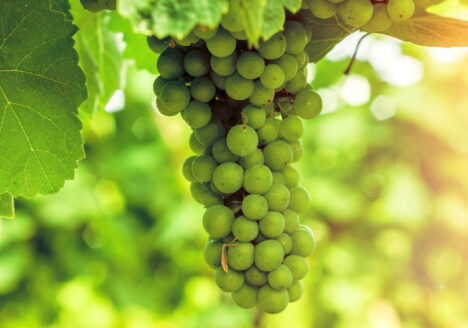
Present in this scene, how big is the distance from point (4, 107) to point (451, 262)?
2.75 meters

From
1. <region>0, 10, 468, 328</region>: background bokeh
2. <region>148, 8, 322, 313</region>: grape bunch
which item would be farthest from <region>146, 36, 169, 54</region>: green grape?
<region>0, 10, 468, 328</region>: background bokeh

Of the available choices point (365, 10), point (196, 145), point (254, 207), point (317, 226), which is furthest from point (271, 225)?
point (317, 226)

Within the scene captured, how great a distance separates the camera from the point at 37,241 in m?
2.61

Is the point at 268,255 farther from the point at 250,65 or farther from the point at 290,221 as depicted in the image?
the point at 250,65

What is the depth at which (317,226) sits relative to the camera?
2557 mm

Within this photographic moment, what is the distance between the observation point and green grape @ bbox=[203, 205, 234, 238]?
1.65 ft

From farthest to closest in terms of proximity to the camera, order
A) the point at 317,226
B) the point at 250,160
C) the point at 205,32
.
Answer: the point at 317,226, the point at 250,160, the point at 205,32

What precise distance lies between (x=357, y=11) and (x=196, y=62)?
0.17 m

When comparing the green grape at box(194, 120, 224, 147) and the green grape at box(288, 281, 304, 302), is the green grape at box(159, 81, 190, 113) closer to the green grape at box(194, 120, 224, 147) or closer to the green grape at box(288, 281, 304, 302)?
the green grape at box(194, 120, 224, 147)

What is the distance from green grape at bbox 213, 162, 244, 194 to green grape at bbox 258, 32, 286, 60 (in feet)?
0.40

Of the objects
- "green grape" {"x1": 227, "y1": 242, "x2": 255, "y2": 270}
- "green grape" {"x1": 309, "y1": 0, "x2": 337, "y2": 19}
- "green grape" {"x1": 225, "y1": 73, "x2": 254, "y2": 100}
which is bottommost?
"green grape" {"x1": 227, "y1": 242, "x2": 255, "y2": 270}

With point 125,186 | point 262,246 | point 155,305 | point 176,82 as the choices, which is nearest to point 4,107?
point 176,82

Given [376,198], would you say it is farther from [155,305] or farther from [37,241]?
[37,241]

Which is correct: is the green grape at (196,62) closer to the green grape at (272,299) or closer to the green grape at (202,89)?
the green grape at (202,89)
